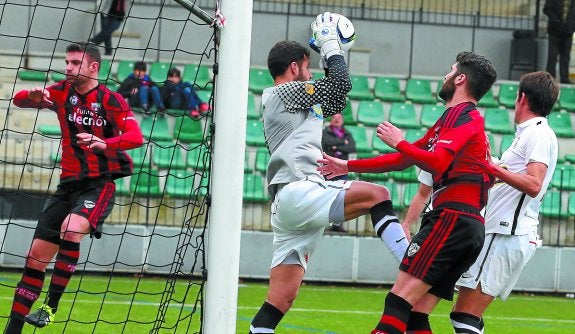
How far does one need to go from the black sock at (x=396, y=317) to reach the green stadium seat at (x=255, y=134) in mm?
9424

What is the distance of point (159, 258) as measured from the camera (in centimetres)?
1309

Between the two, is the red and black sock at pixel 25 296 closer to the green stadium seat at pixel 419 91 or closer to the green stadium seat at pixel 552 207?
the green stadium seat at pixel 552 207

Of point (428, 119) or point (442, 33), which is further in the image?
point (442, 33)

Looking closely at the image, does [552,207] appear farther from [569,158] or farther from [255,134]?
[255,134]

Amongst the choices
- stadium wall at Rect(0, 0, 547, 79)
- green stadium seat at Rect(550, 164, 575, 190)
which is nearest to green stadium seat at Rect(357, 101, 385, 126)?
stadium wall at Rect(0, 0, 547, 79)

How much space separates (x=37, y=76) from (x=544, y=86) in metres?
11.2

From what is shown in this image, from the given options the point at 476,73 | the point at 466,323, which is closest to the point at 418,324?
the point at 466,323

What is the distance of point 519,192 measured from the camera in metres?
6.81

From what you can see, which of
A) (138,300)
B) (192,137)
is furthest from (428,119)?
(138,300)

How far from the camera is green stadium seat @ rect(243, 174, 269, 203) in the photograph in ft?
45.0

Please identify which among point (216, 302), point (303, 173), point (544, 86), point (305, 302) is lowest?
point (305, 302)

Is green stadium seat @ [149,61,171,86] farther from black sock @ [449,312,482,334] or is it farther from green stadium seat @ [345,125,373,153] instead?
black sock @ [449,312,482,334]

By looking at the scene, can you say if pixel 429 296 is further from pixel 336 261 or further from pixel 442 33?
pixel 442 33

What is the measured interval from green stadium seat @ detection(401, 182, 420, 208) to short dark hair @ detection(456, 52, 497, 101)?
7891 mm
